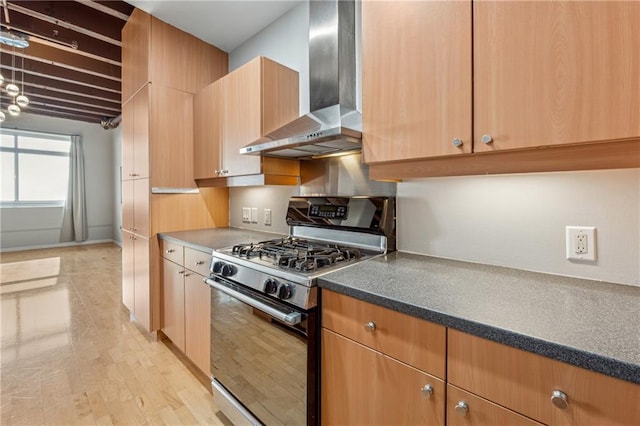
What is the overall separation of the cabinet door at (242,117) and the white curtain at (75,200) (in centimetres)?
670

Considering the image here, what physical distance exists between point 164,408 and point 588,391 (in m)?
1.97

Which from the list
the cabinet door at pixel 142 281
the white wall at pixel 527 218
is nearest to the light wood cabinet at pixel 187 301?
the cabinet door at pixel 142 281

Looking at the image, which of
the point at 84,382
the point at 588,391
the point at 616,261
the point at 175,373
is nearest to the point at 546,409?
the point at 588,391

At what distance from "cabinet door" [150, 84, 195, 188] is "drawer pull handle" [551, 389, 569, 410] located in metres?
2.61

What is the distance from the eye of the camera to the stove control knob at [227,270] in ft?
5.02

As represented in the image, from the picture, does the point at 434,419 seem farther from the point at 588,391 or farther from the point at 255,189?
the point at 255,189

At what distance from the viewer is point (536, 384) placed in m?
0.69

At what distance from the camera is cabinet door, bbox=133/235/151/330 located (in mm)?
2455

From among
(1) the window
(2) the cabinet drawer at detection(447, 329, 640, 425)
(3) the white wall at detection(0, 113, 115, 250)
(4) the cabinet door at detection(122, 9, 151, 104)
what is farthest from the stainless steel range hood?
(1) the window

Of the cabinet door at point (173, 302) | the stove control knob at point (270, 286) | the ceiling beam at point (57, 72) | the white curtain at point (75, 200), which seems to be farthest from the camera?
the white curtain at point (75, 200)

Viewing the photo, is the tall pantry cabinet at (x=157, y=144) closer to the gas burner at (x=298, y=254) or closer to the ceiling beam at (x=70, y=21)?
the ceiling beam at (x=70, y=21)

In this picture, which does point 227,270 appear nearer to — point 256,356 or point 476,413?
point 256,356

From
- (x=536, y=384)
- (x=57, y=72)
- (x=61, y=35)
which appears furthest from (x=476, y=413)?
(x=57, y=72)

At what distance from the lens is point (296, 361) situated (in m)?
1.22
